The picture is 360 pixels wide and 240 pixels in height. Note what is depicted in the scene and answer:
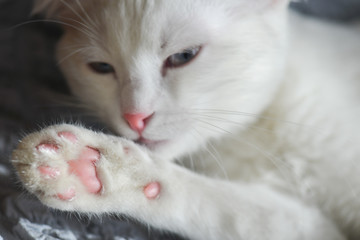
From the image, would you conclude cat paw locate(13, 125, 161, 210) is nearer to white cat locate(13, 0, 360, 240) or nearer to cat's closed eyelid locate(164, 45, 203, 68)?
white cat locate(13, 0, 360, 240)

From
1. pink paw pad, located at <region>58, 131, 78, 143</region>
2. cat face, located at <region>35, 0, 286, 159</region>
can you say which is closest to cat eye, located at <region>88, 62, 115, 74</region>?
cat face, located at <region>35, 0, 286, 159</region>

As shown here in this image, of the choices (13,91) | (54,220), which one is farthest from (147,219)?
(13,91)

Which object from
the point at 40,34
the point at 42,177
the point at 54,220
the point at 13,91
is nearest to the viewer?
the point at 42,177

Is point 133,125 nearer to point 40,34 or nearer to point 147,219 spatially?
point 147,219

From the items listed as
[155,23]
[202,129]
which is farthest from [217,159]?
[155,23]

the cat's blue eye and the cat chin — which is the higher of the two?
the cat's blue eye

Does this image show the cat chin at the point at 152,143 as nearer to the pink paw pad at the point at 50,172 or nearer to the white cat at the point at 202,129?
the white cat at the point at 202,129

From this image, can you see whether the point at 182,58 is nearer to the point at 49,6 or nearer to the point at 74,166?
the point at 74,166
